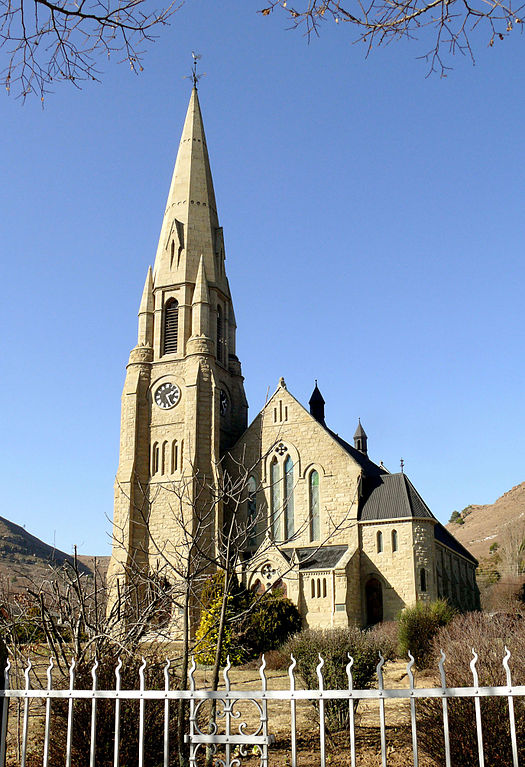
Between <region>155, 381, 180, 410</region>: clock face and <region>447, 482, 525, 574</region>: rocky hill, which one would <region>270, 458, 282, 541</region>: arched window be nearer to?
<region>155, 381, 180, 410</region>: clock face

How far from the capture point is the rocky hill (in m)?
89.5

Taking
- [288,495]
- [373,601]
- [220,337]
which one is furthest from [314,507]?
[220,337]

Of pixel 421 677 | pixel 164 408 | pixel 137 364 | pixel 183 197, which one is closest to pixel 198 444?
pixel 164 408

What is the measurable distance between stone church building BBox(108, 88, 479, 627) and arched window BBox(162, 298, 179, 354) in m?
0.07

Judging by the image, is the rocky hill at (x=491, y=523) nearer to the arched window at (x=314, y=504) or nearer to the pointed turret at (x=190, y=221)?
the arched window at (x=314, y=504)

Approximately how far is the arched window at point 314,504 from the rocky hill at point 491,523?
4786cm

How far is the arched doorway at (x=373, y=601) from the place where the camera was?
35812 millimetres

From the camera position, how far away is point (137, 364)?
143ft

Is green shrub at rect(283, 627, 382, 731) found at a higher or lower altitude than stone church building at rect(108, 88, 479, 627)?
lower

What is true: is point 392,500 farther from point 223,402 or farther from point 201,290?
point 201,290

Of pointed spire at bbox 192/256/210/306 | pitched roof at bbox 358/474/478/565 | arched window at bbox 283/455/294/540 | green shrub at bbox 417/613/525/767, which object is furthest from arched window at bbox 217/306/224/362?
green shrub at bbox 417/613/525/767

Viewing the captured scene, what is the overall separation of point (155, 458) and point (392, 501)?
532 inches

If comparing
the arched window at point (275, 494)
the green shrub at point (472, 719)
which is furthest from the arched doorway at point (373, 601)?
the green shrub at point (472, 719)

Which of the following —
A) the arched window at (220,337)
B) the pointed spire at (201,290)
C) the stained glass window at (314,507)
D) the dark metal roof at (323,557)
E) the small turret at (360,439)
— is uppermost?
the pointed spire at (201,290)
